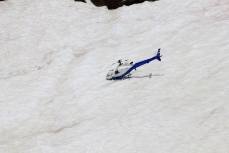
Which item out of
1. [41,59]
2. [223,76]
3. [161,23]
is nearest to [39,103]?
[41,59]

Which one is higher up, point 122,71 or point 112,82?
point 122,71

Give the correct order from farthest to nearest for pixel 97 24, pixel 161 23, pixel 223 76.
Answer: pixel 97 24, pixel 161 23, pixel 223 76

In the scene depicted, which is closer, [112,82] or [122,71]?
[122,71]

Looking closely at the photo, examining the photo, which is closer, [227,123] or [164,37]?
[227,123]

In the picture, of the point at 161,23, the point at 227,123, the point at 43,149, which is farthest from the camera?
the point at 161,23

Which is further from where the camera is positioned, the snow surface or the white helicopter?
the white helicopter

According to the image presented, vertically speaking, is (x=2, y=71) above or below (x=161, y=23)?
below

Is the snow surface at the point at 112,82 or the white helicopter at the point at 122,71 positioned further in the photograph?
the white helicopter at the point at 122,71

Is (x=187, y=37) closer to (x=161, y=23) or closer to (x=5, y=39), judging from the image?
(x=161, y=23)
